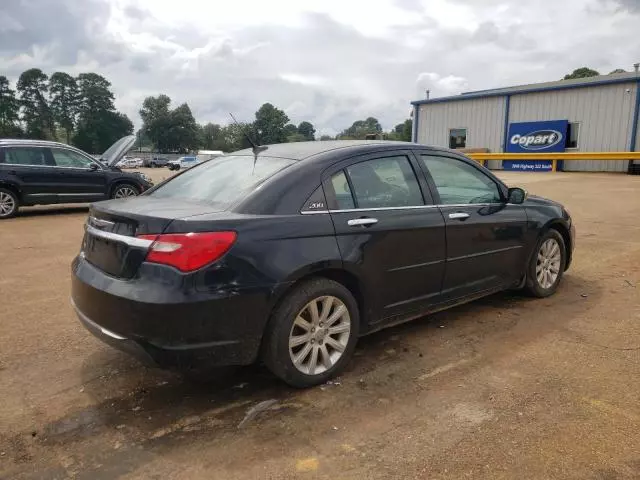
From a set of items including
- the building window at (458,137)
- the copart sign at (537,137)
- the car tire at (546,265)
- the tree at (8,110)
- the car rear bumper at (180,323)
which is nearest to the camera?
the car rear bumper at (180,323)

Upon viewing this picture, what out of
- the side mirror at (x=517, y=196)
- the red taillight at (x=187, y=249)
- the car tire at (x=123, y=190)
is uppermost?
the side mirror at (x=517, y=196)

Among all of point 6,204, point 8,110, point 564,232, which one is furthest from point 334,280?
point 8,110

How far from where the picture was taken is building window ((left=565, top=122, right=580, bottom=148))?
87.0 feet

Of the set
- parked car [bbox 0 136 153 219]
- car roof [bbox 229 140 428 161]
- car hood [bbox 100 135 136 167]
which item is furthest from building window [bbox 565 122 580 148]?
car roof [bbox 229 140 428 161]

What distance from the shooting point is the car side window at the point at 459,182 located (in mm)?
4109

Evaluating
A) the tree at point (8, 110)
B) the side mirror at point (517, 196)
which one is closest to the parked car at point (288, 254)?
the side mirror at point (517, 196)

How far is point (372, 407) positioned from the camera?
3.05 metres

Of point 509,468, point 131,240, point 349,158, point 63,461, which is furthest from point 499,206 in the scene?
point 63,461

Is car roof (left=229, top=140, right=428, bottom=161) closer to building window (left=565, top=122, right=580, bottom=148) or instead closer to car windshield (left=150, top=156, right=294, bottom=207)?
car windshield (left=150, top=156, right=294, bottom=207)

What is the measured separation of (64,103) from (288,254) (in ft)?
360

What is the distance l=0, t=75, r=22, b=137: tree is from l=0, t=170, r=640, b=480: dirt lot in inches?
3697

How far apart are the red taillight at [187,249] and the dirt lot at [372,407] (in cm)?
92

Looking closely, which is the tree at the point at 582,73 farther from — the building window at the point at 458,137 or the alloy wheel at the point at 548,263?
the alloy wheel at the point at 548,263

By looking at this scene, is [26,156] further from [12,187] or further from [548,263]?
[548,263]
